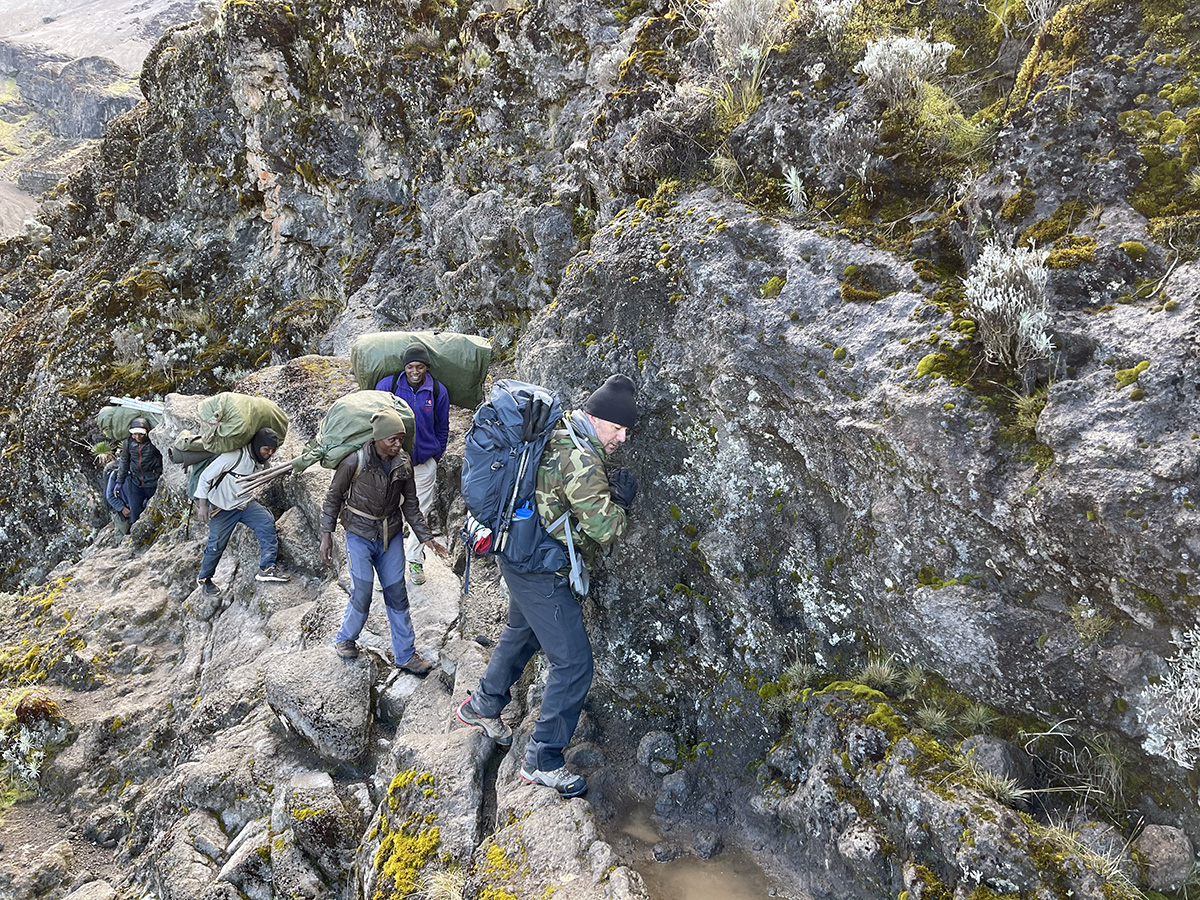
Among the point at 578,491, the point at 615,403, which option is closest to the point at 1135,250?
the point at 615,403

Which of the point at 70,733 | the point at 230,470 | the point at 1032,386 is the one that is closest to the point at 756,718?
the point at 1032,386

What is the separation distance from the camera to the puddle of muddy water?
198 inches

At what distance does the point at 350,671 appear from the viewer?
748 centimetres

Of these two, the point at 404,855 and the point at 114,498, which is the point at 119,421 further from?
the point at 404,855

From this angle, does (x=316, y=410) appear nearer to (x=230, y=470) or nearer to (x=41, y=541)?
(x=230, y=470)

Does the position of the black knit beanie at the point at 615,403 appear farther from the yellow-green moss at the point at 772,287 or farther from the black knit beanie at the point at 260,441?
the black knit beanie at the point at 260,441

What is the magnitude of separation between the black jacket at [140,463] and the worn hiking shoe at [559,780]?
33.8 ft

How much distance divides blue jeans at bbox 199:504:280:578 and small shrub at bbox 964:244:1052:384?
950cm

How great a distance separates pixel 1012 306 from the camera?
4.53 m

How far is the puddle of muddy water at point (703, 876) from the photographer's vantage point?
16.5ft

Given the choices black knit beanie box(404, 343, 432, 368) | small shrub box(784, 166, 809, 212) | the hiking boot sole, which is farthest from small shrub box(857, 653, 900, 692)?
black knit beanie box(404, 343, 432, 368)

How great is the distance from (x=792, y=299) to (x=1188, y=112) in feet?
9.29

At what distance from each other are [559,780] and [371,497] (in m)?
3.43

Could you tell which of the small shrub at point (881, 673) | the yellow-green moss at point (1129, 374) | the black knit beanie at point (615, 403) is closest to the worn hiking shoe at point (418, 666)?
the black knit beanie at point (615, 403)
